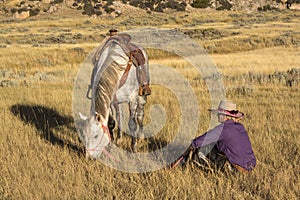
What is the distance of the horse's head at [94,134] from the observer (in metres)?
4.83

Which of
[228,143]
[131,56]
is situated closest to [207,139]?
[228,143]

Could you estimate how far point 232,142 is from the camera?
206 inches

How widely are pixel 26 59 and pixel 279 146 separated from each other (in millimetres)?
20369

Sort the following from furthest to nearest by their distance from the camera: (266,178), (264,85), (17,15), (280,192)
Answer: (17,15) < (264,85) < (266,178) < (280,192)

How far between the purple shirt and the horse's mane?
1.32 m

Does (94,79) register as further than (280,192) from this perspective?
Yes

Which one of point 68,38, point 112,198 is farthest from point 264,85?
point 68,38

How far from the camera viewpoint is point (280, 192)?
4.66m

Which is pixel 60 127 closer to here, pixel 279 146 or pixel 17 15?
pixel 279 146

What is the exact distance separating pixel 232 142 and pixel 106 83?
193 centimetres

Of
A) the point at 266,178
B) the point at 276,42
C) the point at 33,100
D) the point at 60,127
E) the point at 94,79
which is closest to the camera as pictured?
the point at 266,178

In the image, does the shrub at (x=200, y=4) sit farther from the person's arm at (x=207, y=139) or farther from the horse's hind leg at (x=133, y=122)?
the person's arm at (x=207, y=139)

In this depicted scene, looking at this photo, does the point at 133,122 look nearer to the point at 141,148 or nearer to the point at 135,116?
the point at 135,116

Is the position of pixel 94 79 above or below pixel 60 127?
above
